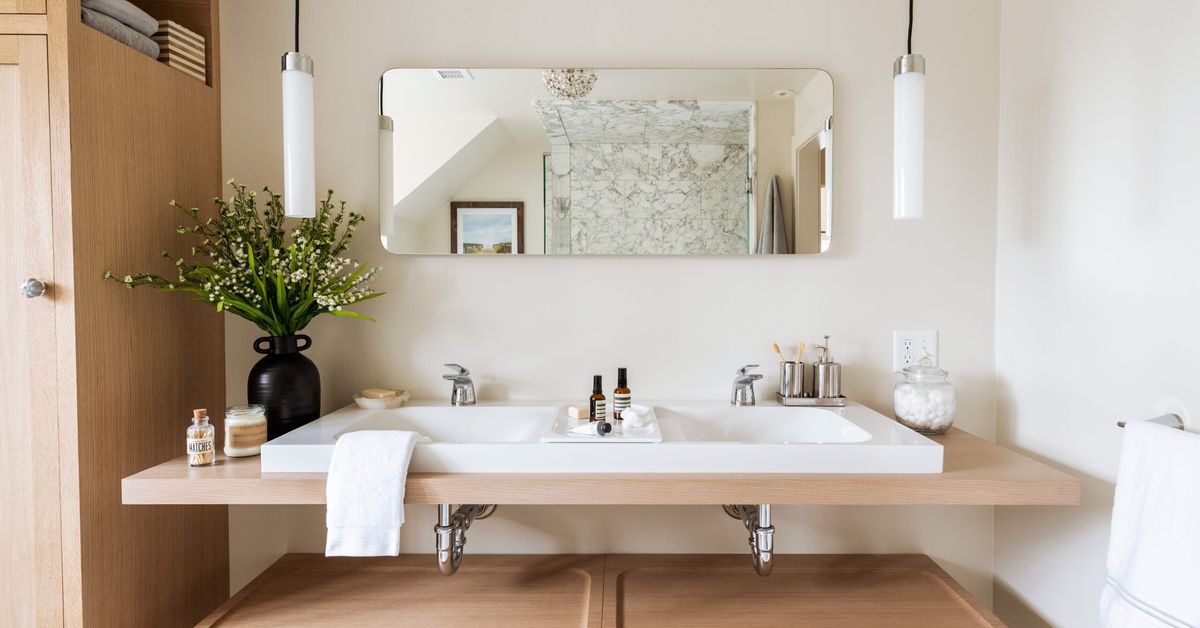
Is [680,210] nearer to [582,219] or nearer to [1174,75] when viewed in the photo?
[582,219]

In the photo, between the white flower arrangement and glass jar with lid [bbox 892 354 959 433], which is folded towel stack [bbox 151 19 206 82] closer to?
the white flower arrangement

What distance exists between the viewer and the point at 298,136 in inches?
51.0

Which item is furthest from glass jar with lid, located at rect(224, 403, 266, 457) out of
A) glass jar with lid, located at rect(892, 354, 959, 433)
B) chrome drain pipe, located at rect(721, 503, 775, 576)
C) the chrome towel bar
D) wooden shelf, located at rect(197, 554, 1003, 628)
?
the chrome towel bar

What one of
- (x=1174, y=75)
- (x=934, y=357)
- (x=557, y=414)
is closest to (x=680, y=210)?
(x=557, y=414)

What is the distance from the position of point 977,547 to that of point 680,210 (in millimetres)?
1200

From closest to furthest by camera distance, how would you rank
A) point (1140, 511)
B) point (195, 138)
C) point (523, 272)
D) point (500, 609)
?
1. point (1140, 511)
2. point (500, 609)
3. point (195, 138)
4. point (523, 272)

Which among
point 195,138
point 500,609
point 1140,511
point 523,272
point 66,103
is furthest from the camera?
point 523,272

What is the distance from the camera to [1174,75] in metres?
1.06

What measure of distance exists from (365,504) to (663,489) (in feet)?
1.72

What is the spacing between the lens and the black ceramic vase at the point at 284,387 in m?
1.37

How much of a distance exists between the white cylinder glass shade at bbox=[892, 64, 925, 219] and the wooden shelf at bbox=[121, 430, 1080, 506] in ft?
1.84

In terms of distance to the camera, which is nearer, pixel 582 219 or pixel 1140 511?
pixel 1140 511

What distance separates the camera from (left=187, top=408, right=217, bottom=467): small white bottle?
1.18 m

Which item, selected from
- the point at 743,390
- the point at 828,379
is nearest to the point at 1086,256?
the point at 828,379
